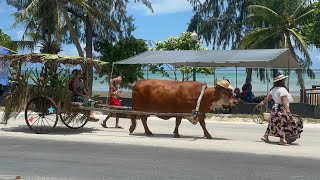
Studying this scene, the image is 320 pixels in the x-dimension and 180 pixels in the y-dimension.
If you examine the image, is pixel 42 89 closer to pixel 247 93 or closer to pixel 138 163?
pixel 138 163

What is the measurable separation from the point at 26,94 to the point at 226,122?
338 inches

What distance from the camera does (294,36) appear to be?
98.8 ft

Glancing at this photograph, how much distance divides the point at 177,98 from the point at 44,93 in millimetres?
3430

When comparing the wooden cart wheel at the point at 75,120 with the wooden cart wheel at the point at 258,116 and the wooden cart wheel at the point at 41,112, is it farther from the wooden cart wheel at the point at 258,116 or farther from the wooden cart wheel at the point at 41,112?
the wooden cart wheel at the point at 258,116

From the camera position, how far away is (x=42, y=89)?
13.5m

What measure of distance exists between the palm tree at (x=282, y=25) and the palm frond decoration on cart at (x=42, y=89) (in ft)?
61.6

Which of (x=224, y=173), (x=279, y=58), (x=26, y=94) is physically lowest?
(x=224, y=173)

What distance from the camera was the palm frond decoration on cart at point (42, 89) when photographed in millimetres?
13391

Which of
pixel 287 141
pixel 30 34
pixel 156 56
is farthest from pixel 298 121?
pixel 30 34

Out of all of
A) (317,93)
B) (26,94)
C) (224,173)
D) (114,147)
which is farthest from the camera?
(317,93)

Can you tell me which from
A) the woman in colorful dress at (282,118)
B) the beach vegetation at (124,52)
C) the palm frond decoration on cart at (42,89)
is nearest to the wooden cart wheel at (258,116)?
the woman in colorful dress at (282,118)

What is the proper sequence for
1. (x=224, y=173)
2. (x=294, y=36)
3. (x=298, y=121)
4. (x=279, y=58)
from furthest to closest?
(x=294, y=36) → (x=279, y=58) → (x=298, y=121) → (x=224, y=173)

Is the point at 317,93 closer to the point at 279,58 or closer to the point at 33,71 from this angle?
the point at 279,58

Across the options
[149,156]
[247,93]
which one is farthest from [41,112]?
[247,93]
